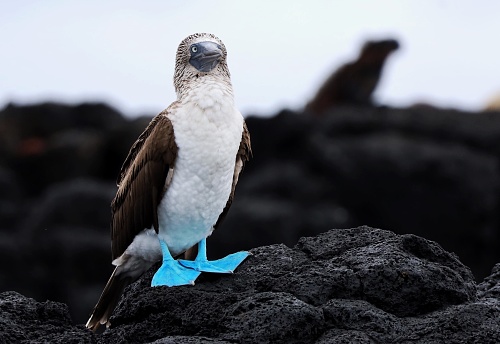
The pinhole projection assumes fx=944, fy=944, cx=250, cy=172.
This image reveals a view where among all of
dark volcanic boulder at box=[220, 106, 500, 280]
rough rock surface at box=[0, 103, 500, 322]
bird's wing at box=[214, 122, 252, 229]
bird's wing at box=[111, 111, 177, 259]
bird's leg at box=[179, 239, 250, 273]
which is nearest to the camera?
bird's leg at box=[179, 239, 250, 273]

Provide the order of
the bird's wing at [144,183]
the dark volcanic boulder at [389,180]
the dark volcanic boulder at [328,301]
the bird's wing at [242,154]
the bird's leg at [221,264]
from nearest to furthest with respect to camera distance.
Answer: the dark volcanic boulder at [328,301] < the bird's leg at [221,264] < the bird's wing at [144,183] < the bird's wing at [242,154] < the dark volcanic boulder at [389,180]

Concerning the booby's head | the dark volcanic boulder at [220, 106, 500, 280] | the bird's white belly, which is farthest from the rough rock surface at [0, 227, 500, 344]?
the dark volcanic boulder at [220, 106, 500, 280]

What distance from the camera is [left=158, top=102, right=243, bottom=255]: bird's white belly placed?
532 cm

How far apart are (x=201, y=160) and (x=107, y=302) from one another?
3.66ft

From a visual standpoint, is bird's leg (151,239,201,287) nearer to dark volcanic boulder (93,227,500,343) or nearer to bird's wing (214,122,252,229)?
dark volcanic boulder (93,227,500,343)

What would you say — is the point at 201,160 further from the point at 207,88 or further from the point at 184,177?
the point at 207,88

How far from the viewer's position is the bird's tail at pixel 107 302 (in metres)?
5.73

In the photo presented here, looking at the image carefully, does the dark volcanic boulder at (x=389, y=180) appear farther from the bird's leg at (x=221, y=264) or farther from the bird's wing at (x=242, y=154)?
the bird's leg at (x=221, y=264)

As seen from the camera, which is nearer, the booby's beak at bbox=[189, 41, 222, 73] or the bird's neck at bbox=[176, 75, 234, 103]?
the bird's neck at bbox=[176, 75, 234, 103]

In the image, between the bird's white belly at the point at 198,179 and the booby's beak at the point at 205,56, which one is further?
the booby's beak at the point at 205,56

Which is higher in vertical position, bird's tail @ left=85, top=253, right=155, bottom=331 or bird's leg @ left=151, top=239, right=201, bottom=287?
bird's leg @ left=151, top=239, right=201, bottom=287

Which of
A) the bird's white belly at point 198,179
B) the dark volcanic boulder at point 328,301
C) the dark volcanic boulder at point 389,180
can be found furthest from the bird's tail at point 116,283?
the dark volcanic boulder at point 389,180

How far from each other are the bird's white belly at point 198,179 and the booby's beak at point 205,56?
35 cm

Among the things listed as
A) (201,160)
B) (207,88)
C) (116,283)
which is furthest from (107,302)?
(207,88)
